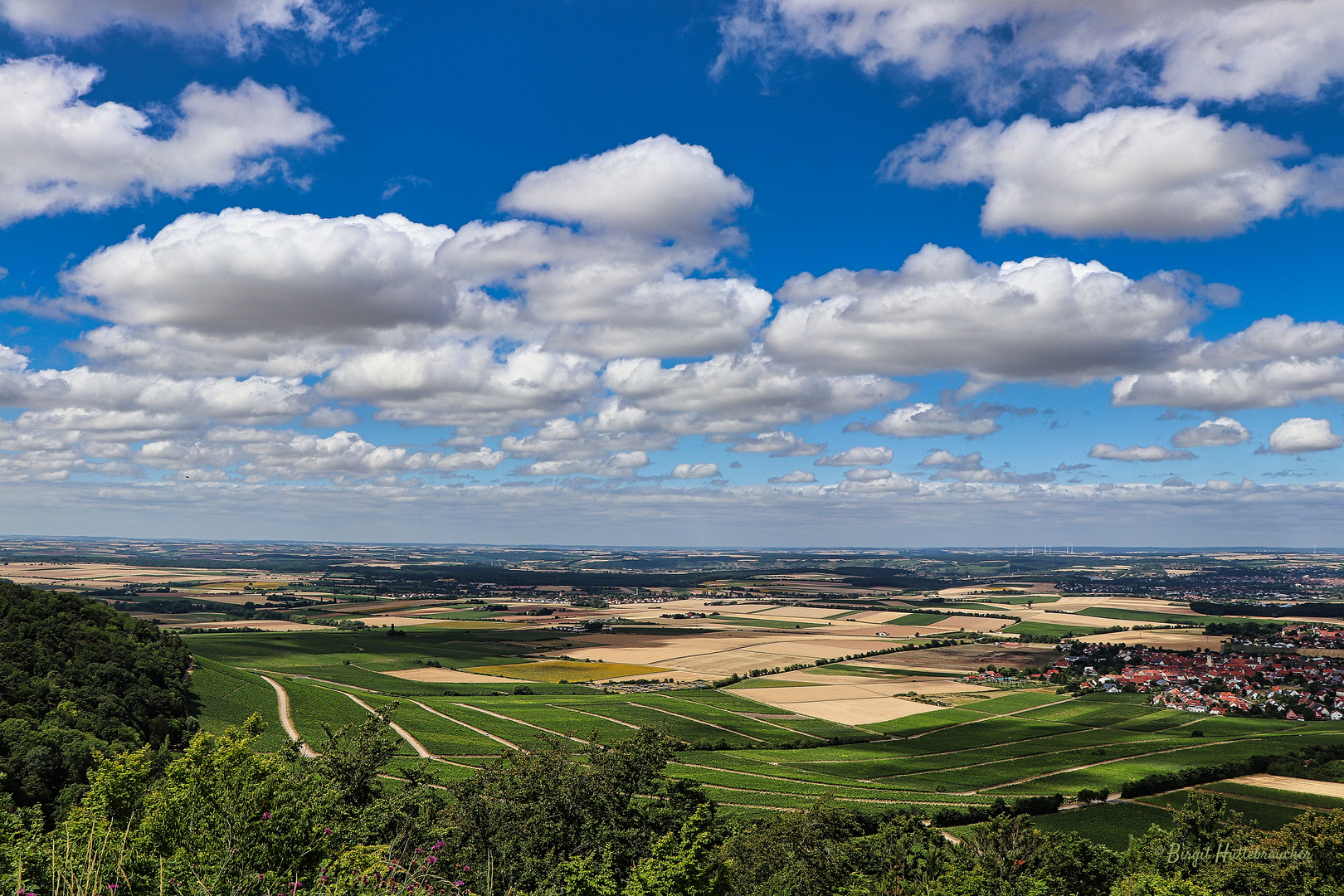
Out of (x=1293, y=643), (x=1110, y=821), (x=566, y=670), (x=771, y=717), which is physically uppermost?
(x=1110, y=821)

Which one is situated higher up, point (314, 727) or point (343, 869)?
point (343, 869)

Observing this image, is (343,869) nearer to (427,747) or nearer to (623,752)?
(623,752)

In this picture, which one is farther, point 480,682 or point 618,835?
point 480,682

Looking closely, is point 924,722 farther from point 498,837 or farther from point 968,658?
point 498,837

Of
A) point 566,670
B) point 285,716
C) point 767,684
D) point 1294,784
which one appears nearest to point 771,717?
point 767,684

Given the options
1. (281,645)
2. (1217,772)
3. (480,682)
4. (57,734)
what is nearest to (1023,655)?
(1217,772)

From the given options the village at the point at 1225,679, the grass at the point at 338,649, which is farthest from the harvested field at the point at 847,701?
the grass at the point at 338,649
